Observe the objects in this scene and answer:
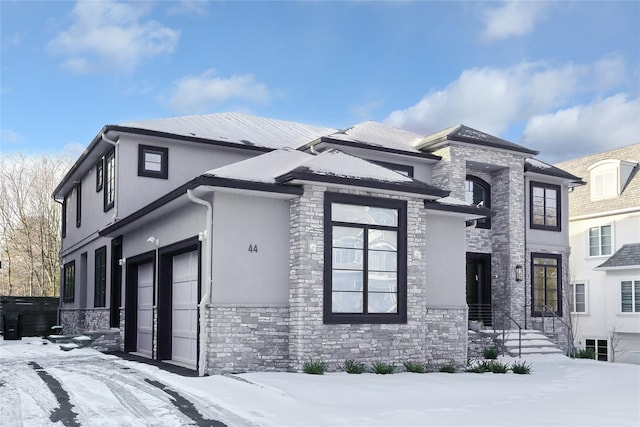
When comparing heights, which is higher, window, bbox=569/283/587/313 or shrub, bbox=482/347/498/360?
window, bbox=569/283/587/313

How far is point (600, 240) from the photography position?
1099 inches

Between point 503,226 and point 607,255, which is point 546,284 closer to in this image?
point 503,226

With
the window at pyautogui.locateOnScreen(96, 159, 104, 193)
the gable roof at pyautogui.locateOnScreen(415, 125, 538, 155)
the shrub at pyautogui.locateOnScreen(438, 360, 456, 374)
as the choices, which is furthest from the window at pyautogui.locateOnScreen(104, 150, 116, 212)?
the shrub at pyautogui.locateOnScreen(438, 360, 456, 374)

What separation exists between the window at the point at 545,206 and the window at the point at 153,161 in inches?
459

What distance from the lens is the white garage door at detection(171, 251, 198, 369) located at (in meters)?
13.2

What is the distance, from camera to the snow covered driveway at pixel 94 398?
796cm

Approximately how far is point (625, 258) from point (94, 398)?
22.1m

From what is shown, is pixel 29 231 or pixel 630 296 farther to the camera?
pixel 29 231

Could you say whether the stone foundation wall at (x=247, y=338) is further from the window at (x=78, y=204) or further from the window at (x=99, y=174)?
the window at (x=78, y=204)

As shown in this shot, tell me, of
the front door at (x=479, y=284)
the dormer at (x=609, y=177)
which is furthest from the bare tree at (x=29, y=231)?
the dormer at (x=609, y=177)

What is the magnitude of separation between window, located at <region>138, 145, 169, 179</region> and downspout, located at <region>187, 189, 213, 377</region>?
608 centimetres

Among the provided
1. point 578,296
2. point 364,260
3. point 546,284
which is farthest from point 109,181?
point 578,296

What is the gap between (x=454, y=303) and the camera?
48.3 ft

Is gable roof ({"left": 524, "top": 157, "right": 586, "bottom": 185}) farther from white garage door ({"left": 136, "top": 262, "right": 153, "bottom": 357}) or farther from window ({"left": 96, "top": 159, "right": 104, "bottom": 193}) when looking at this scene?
window ({"left": 96, "top": 159, "right": 104, "bottom": 193})
